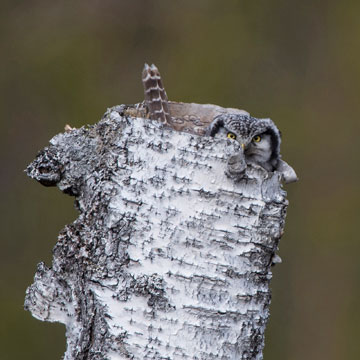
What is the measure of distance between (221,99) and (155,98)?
4.32 feet

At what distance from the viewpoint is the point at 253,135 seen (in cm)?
271

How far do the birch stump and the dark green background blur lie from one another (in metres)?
1.77

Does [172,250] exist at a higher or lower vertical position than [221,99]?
lower

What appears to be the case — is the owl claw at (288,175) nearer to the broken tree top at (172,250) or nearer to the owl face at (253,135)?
the owl face at (253,135)

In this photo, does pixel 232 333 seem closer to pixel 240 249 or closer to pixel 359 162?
pixel 240 249

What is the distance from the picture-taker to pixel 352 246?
Result: 3.81 meters

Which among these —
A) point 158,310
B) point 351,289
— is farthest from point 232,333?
point 351,289

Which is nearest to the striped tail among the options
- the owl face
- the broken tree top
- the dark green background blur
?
the owl face

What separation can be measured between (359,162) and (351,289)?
67 centimetres

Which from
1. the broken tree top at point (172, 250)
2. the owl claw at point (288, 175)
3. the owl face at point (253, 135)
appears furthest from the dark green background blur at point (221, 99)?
the broken tree top at point (172, 250)

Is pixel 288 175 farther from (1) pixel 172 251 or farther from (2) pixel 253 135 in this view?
(1) pixel 172 251

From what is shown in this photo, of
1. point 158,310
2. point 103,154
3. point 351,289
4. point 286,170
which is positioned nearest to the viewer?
point 158,310

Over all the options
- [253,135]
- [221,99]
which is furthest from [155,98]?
[221,99]

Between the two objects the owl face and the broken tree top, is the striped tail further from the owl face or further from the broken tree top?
the broken tree top
